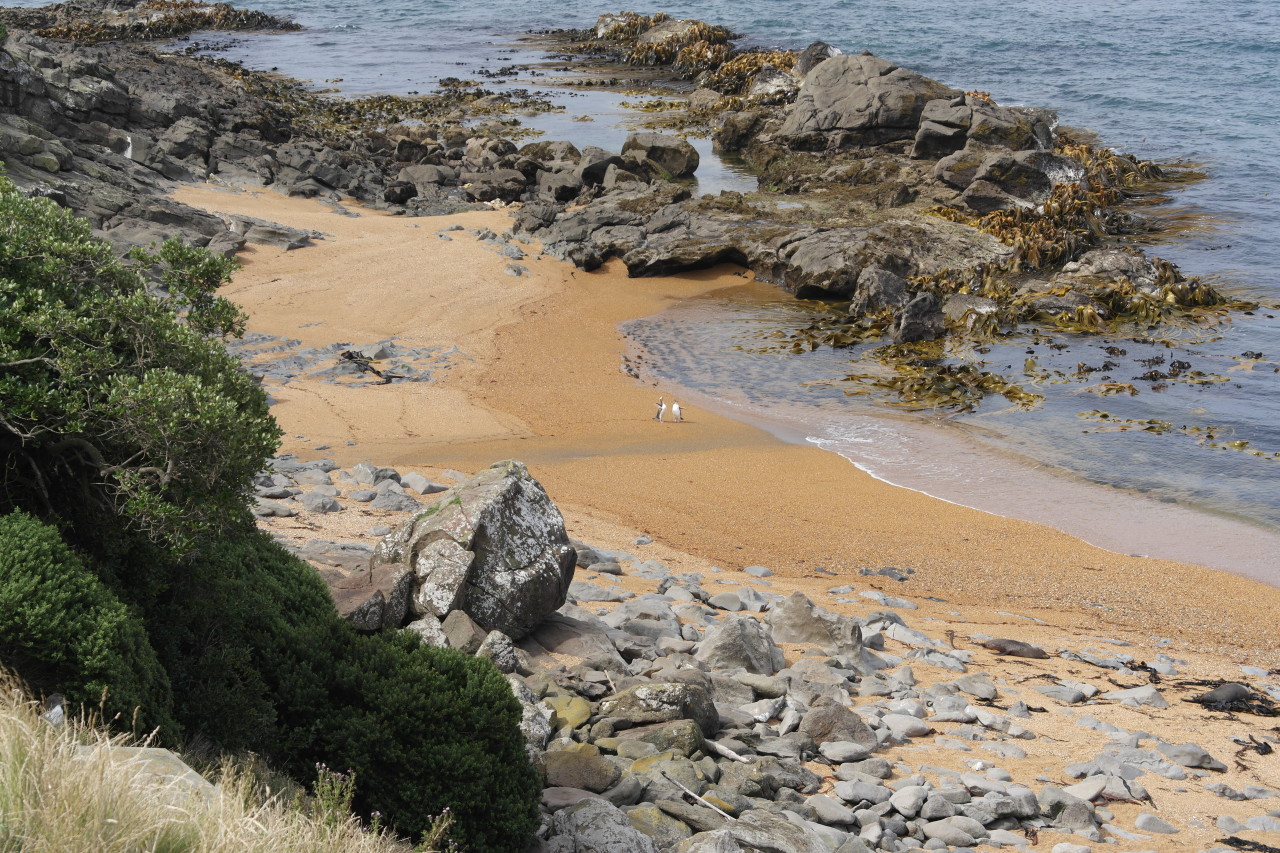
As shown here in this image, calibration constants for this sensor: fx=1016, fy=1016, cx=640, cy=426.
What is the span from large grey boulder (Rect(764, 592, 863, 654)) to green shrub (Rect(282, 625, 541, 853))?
476 cm

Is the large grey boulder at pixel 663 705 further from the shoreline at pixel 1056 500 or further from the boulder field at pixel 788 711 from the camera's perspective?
the shoreline at pixel 1056 500

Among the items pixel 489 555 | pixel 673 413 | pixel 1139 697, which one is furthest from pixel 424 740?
pixel 673 413

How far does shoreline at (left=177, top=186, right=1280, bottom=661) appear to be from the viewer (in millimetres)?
13359

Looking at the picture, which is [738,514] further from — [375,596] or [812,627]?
[375,596]

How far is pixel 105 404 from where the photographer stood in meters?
5.63

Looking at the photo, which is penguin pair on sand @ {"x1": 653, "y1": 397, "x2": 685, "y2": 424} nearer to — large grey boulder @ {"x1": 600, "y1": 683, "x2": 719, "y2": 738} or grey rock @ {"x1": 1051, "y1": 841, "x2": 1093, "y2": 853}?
large grey boulder @ {"x1": 600, "y1": 683, "x2": 719, "y2": 738}

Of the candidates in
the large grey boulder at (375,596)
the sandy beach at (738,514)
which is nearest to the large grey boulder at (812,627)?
the sandy beach at (738,514)

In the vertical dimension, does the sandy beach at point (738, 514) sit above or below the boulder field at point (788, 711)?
below

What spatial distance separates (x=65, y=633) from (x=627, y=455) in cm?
1256

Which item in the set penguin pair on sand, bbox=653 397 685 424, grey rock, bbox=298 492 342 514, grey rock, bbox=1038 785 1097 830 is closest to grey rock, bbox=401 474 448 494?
grey rock, bbox=298 492 342 514

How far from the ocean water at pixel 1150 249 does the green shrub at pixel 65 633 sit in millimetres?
13473

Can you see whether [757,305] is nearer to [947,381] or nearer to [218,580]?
[947,381]

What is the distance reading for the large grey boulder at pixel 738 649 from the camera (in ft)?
32.7

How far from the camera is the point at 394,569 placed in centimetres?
886
